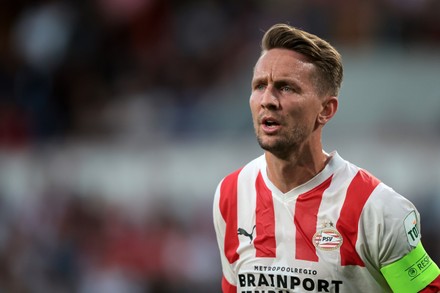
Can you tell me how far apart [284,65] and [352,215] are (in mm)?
638

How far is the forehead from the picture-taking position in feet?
12.5

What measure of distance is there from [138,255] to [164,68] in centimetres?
251

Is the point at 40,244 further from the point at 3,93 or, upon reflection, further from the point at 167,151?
the point at 3,93

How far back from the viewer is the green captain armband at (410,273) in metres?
3.66

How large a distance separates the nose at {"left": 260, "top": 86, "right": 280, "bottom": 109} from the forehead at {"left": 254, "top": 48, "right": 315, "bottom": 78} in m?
0.07

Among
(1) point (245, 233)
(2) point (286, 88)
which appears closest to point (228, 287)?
(1) point (245, 233)

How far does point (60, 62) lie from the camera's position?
458 inches

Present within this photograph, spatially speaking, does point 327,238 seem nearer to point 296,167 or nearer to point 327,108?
point 296,167

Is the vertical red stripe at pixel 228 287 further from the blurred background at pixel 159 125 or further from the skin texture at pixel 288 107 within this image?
the blurred background at pixel 159 125

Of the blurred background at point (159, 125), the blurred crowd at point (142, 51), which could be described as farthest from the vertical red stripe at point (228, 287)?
the blurred crowd at point (142, 51)

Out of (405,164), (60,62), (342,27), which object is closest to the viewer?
(405,164)

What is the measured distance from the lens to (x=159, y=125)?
10.5 metres

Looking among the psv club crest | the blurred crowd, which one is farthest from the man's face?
the blurred crowd

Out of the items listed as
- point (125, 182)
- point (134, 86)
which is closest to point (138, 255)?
point (125, 182)
